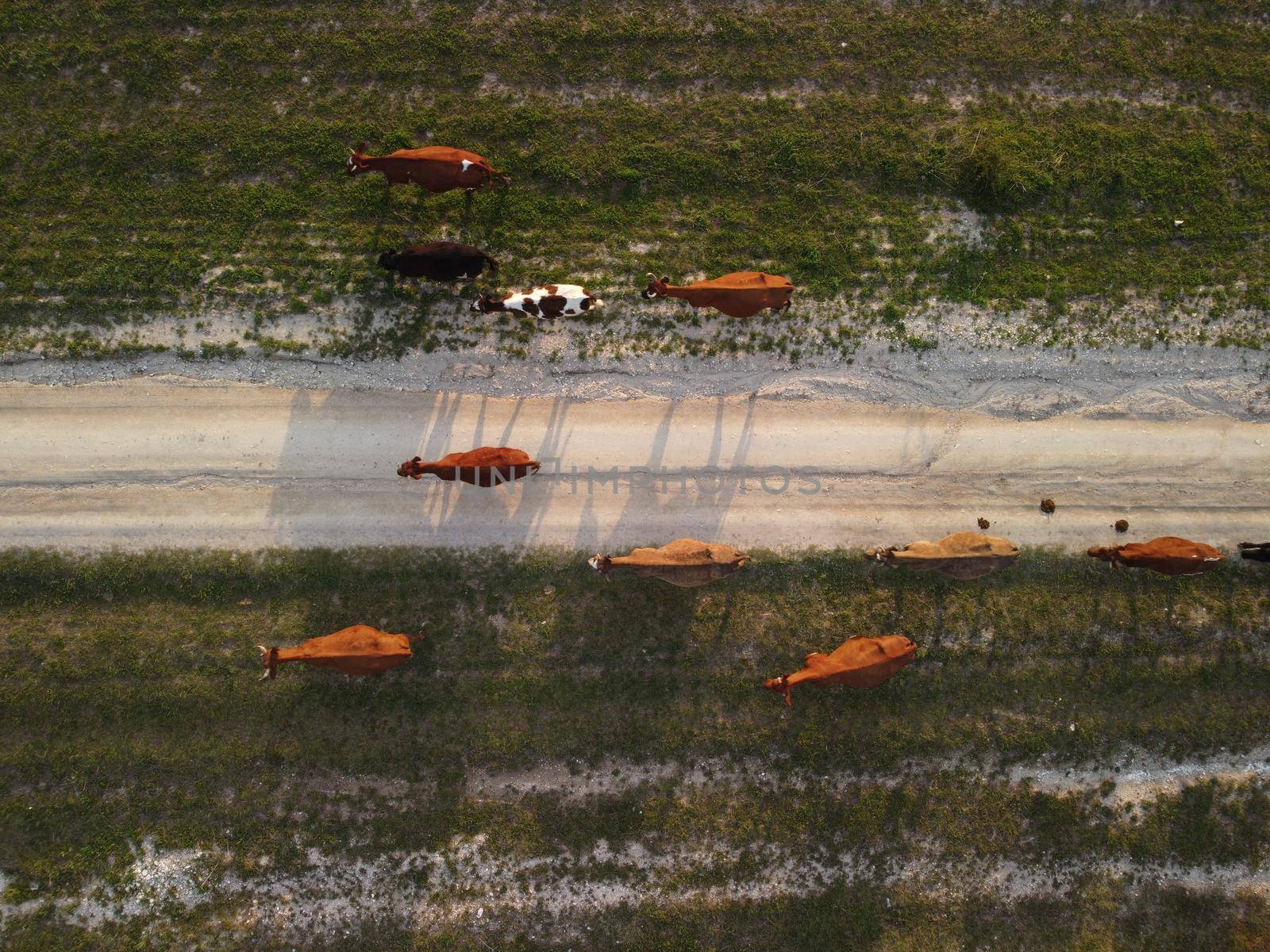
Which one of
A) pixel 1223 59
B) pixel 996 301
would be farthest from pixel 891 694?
pixel 1223 59

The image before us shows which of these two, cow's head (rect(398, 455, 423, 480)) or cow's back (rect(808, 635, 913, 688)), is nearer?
cow's back (rect(808, 635, 913, 688))

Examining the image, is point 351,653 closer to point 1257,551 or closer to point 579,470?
point 579,470

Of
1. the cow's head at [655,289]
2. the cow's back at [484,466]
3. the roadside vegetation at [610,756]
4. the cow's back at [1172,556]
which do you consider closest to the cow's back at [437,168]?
the cow's head at [655,289]

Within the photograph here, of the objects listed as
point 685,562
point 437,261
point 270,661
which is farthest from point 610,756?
point 437,261

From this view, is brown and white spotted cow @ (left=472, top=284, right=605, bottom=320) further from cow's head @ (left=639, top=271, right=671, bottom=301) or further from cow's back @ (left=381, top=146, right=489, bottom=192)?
cow's back @ (left=381, top=146, right=489, bottom=192)

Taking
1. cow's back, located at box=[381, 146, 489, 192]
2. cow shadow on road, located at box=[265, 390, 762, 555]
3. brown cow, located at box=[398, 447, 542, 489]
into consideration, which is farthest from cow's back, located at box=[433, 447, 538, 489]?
cow's back, located at box=[381, 146, 489, 192]
